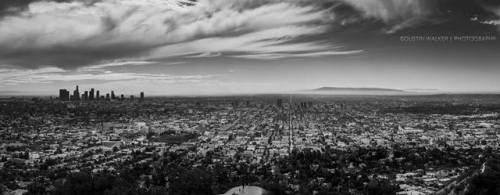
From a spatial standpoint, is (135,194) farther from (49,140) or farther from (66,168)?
(49,140)

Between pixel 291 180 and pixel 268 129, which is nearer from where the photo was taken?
pixel 291 180

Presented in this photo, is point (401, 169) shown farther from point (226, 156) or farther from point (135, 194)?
point (135, 194)

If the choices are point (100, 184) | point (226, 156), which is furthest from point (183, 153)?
point (100, 184)

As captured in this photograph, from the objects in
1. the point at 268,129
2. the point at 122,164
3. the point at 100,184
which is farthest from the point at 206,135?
the point at 100,184

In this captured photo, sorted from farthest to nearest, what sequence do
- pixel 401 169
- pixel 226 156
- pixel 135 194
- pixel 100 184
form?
pixel 226 156 → pixel 401 169 → pixel 100 184 → pixel 135 194

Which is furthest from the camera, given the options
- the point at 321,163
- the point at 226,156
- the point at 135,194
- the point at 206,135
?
the point at 206,135

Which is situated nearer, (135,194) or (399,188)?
(135,194)

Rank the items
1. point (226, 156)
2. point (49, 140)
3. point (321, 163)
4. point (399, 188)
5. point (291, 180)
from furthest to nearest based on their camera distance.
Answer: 1. point (49, 140)
2. point (226, 156)
3. point (321, 163)
4. point (291, 180)
5. point (399, 188)

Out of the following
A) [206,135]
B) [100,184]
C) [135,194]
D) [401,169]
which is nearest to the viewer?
[135,194]

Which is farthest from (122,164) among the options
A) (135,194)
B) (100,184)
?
(135,194)
